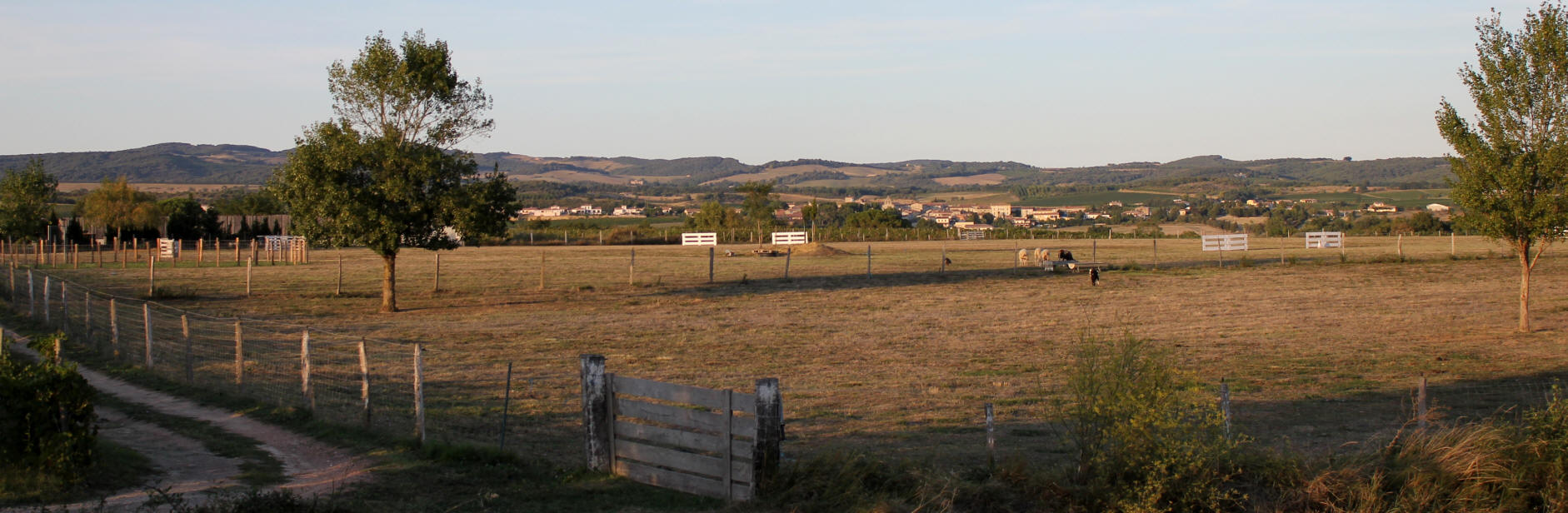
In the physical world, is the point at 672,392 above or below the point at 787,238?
below

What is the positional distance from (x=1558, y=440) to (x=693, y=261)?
153ft

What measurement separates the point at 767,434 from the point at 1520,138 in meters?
18.8

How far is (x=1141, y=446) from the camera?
8.40 m

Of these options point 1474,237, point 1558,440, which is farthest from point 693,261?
point 1474,237

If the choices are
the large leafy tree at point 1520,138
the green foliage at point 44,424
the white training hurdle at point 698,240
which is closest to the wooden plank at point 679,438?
the green foliage at point 44,424

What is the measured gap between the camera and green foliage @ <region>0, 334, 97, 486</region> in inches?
344

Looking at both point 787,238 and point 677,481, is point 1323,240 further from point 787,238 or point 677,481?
point 677,481

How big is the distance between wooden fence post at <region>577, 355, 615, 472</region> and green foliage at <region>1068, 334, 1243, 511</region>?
4244mm

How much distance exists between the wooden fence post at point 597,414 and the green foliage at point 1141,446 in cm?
424

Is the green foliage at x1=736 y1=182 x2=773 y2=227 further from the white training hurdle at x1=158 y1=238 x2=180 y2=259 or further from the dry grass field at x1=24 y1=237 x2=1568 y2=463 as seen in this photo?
the dry grass field at x1=24 y1=237 x2=1568 y2=463

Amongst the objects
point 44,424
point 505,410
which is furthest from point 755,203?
point 44,424

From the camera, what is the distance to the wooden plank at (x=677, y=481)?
28.7 ft

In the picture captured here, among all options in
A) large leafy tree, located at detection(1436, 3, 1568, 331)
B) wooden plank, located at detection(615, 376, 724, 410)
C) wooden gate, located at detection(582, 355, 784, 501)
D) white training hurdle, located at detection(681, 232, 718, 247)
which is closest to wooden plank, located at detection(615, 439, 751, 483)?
wooden gate, located at detection(582, 355, 784, 501)

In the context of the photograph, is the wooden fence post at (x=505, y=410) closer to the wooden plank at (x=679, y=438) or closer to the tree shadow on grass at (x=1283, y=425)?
the wooden plank at (x=679, y=438)
